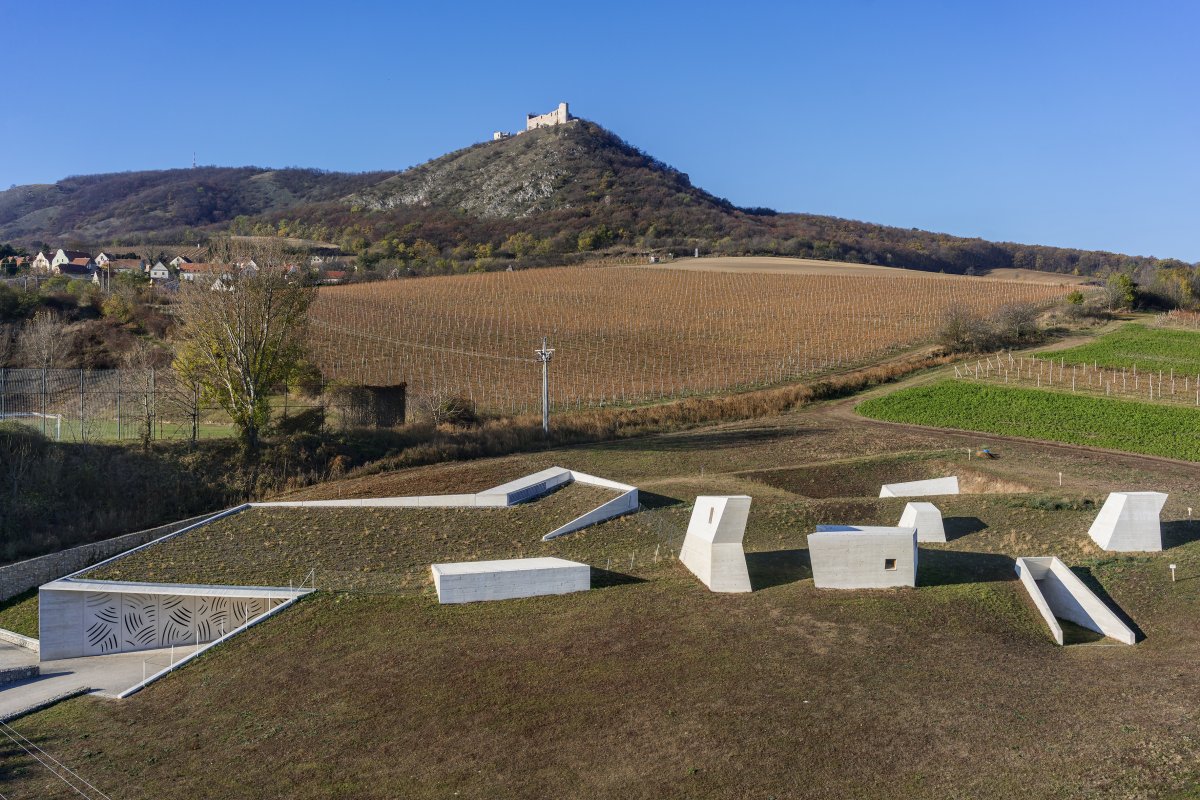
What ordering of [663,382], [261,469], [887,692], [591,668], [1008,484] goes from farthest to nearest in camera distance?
[663,382] < [261,469] < [1008,484] < [591,668] < [887,692]

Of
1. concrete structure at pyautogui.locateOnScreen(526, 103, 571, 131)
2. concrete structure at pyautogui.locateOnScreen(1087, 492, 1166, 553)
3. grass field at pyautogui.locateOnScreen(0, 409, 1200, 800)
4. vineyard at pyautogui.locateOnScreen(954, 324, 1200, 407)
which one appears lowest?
grass field at pyautogui.locateOnScreen(0, 409, 1200, 800)

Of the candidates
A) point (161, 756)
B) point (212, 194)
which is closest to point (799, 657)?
point (161, 756)

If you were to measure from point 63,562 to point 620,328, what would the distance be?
39.6 meters

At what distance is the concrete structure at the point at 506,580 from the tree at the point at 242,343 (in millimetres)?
17373

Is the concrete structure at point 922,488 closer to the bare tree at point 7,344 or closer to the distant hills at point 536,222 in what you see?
the bare tree at point 7,344

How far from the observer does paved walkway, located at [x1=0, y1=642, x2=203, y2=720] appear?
17.9 m

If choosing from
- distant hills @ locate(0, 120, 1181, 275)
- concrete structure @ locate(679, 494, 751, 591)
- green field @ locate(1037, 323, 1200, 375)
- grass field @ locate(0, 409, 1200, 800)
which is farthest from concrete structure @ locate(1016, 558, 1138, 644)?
distant hills @ locate(0, 120, 1181, 275)

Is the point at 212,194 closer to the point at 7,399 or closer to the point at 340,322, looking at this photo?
the point at 340,322

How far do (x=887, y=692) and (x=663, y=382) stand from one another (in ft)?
115

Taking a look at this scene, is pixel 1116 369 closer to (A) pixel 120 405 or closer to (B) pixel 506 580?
(B) pixel 506 580

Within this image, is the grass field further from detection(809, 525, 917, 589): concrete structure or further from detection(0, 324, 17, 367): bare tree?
detection(0, 324, 17, 367): bare tree

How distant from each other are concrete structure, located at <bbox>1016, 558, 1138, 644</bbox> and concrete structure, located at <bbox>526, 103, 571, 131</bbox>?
14328 cm

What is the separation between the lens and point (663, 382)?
49.3 m

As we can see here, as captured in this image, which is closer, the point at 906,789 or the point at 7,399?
the point at 906,789
